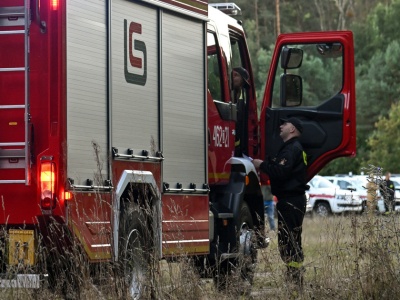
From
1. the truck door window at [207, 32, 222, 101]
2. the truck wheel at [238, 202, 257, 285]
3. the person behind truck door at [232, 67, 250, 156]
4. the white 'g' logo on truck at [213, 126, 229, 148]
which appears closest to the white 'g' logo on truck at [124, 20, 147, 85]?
the truck door window at [207, 32, 222, 101]

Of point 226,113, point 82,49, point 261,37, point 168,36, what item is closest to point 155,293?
point 82,49

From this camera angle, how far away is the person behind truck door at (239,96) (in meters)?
14.0

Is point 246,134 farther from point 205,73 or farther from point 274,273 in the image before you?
point 274,273

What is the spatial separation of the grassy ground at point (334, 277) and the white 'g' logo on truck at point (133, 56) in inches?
70.8

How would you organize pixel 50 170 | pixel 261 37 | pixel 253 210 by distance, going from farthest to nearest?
pixel 261 37 → pixel 253 210 → pixel 50 170

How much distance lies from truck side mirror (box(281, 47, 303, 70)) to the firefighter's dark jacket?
1.05 m

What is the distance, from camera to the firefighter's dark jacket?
42.3 ft

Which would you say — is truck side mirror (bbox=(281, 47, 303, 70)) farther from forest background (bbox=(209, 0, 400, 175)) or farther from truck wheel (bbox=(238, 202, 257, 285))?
forest background (bbox=(209, 0, 400, 175))

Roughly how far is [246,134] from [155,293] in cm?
555

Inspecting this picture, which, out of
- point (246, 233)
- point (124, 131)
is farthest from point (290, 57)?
point (124, 131)

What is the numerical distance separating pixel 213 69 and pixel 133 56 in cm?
252

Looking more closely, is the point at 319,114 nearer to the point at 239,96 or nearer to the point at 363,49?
the point at 239,96

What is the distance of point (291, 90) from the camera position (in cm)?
1391

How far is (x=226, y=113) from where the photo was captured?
13523mm
